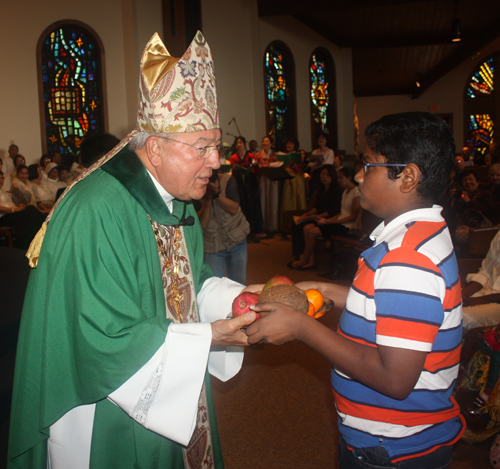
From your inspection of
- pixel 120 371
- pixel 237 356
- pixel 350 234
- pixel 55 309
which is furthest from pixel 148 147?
pixel 350 234

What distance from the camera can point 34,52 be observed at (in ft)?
31.4

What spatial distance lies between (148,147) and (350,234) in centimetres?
436

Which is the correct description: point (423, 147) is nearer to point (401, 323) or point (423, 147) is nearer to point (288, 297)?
point (401, 323)

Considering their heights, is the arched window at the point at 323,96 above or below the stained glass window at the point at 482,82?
below

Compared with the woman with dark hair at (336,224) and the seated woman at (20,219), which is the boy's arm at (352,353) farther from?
the seated woman at (20,219)

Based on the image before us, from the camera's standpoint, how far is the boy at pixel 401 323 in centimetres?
99

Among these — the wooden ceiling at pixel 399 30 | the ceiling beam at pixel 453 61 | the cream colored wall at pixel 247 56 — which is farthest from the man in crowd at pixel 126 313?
the ceiling beam at pixel 453 61

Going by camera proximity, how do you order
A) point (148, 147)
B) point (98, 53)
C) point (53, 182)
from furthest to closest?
point (98, 53)
point (53, 182)
point (148, 147)

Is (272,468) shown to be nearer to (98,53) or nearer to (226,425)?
(226,425)

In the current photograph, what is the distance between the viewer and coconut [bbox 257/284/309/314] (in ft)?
4.41

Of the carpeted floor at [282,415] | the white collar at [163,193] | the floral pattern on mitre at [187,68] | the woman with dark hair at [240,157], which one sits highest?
the woman with dark hair at [240,157]

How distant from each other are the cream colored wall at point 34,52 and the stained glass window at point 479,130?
13624mm

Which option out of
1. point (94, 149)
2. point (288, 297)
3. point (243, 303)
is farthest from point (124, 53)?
point (288, 297)

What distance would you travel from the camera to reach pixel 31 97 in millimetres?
9633
